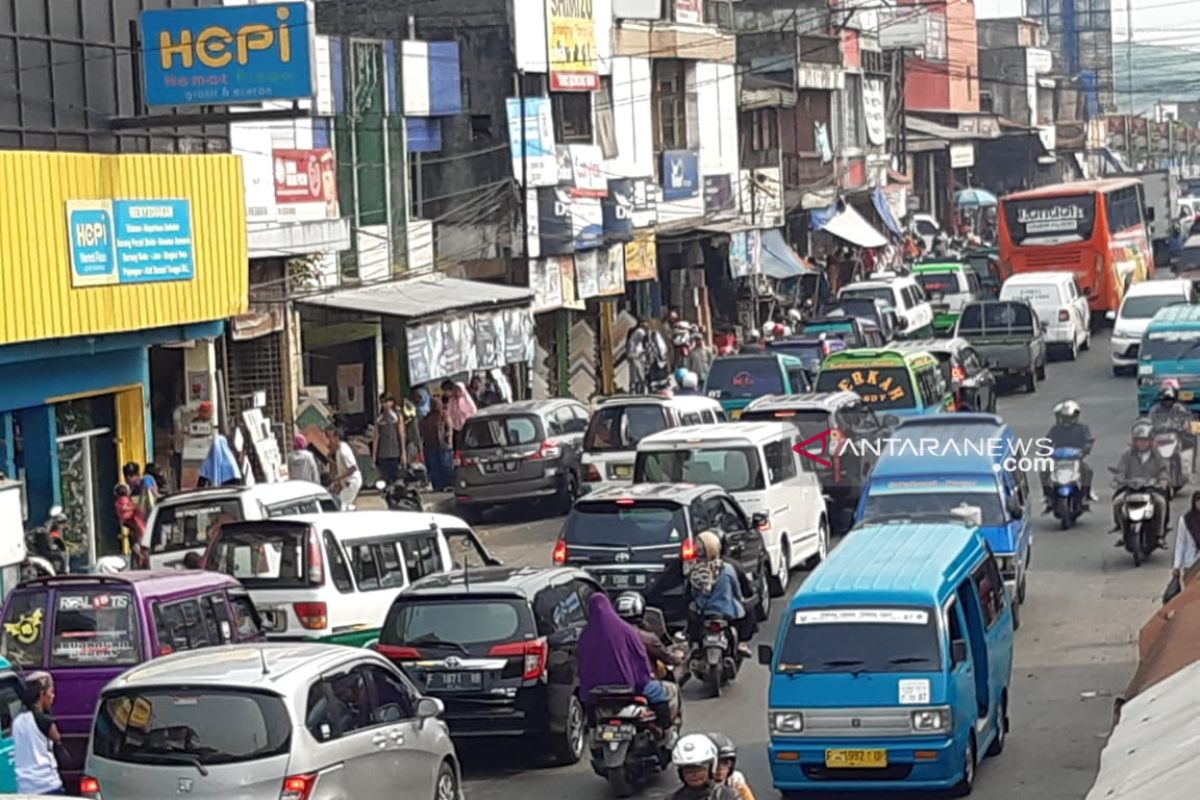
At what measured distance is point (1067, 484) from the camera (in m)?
27.3

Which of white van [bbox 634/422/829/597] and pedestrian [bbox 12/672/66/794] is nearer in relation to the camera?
pedestrian [bbox 12/672/66/794]

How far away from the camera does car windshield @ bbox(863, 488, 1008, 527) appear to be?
70.9 feet

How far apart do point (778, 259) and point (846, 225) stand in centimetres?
643

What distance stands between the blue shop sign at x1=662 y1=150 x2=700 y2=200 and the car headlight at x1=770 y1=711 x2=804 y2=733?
34.7m

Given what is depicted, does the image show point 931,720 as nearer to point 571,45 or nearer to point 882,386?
point 882,386

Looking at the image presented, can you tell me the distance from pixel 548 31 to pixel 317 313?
429 inches

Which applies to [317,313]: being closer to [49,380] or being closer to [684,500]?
[49,380]

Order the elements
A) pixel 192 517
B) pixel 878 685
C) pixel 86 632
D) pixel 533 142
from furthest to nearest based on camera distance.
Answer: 1. pixel 533 142
2. pixel 192 517
3. pixel 86 632
4. pixel 878 685

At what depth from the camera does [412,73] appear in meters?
37.7

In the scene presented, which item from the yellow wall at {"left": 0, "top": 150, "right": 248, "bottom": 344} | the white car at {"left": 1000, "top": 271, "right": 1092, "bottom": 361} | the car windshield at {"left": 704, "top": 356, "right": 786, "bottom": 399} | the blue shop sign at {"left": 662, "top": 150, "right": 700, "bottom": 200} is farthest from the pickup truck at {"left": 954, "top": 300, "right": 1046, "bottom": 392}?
the yellow wall at {"left": 0, "top": 150, "right": 248, "bottom": 344}

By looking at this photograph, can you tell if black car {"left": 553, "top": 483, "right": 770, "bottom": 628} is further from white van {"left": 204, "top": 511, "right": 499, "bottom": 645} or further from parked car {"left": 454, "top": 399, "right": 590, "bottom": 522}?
parked car {"left": 454, "top": 399, "right": 590, "bottom": 522}

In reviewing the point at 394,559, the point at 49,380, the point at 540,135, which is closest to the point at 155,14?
the point at 49,380

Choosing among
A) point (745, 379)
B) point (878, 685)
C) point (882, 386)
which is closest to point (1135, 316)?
point (745, 379)

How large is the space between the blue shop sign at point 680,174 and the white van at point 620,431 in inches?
799
